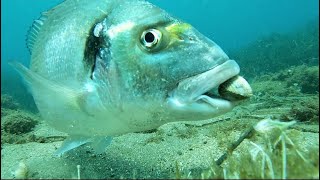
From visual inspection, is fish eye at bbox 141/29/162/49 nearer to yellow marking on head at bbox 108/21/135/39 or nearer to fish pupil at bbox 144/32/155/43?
fish pupil at bbox 144/32/155/43

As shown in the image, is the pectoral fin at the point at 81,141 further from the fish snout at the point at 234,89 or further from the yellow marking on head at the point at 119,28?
the fish snout at the point at 234,89

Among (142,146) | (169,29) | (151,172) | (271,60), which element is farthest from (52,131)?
(271,60)

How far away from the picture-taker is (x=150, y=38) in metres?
2.76

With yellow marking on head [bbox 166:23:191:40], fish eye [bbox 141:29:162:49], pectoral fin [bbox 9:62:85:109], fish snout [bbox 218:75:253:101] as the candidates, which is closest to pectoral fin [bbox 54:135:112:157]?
pectoral fin [bbox 9:62:85:109]

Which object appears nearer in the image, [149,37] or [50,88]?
[149,37]

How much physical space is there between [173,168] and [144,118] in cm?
115

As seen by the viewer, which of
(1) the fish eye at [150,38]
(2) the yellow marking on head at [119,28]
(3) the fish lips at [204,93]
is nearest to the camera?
(3) the fish lips at [204,93]

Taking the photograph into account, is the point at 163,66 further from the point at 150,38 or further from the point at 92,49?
the point at 92,49

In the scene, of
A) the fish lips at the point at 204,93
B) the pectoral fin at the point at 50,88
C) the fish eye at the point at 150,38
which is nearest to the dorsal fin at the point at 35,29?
the pectoral fin at the point at 50,88

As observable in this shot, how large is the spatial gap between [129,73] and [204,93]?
67 centimetres

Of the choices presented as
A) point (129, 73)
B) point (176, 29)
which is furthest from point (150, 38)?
point (129, 73)

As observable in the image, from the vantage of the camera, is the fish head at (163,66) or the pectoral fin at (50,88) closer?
the fish head at (163,66)

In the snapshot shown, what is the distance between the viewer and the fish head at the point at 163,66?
2559 mm

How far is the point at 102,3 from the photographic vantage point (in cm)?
323
